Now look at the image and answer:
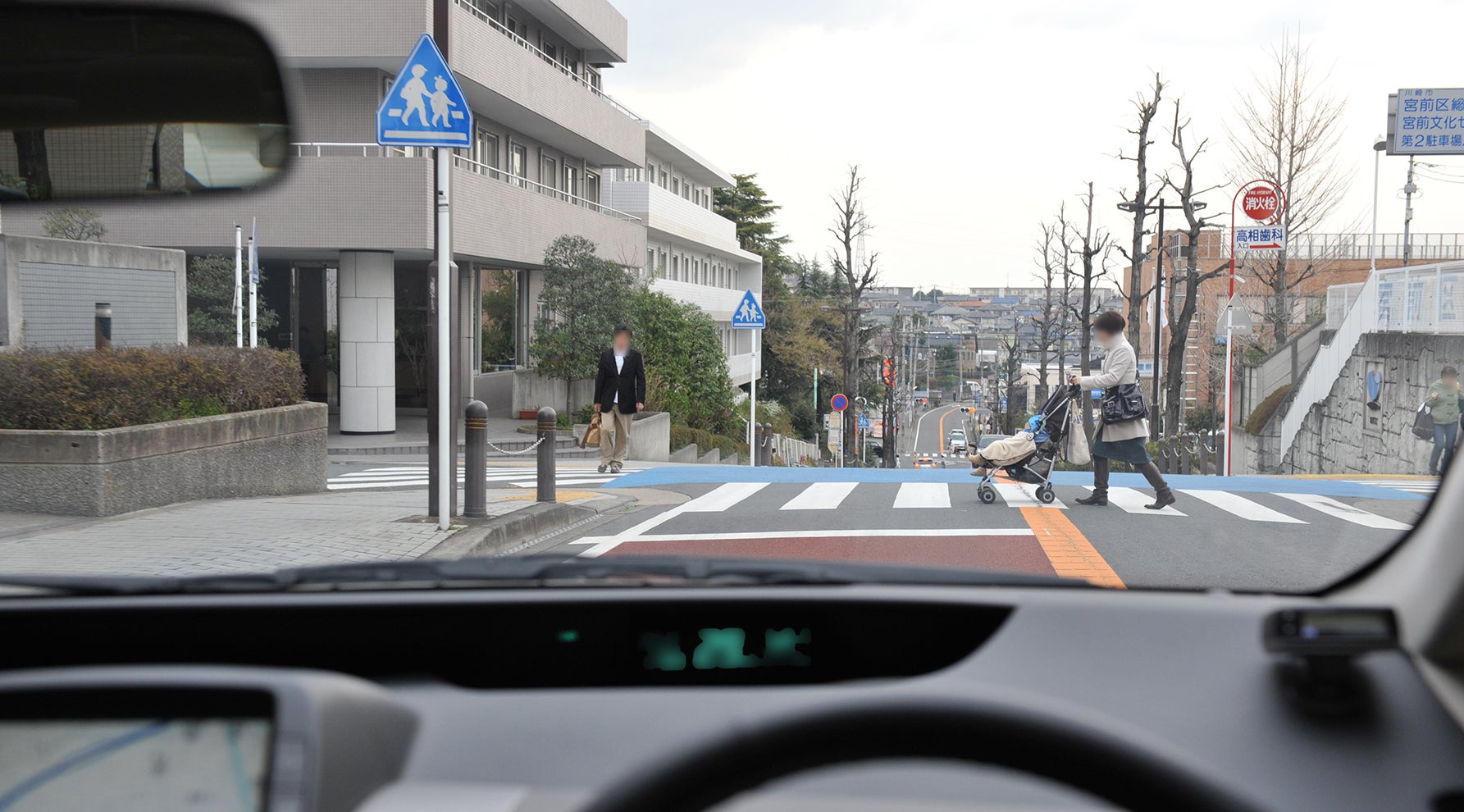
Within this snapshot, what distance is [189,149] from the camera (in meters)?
3.00

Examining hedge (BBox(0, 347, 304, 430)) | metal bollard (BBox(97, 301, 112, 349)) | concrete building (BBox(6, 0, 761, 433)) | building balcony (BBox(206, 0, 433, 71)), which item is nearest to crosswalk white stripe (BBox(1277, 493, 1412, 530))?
hedge (BBox(0, 347, 304, 430))

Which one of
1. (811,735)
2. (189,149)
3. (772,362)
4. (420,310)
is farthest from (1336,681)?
(772,362)

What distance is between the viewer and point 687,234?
133 feet

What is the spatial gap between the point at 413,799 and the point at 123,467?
25.4 feet

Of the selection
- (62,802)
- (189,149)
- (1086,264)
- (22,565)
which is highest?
(1086,264)

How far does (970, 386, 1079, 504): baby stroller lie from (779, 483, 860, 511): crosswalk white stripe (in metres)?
1.32

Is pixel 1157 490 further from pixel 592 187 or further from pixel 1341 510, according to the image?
pixel 592 187

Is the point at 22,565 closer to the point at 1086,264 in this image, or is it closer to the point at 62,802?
the point at 62,802

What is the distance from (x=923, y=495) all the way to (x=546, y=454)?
3.69 m

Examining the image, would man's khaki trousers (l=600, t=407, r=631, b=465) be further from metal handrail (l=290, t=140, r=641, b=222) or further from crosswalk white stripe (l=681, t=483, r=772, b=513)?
metal handrail (l=290, t=140, r=641, b=222)

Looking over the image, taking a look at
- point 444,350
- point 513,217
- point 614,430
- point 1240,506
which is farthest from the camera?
point 513,217

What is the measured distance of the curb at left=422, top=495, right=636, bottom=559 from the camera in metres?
7.97

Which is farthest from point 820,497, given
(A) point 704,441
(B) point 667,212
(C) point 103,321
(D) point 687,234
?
(D) point 687,234

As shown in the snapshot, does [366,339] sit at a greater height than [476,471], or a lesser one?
greater
